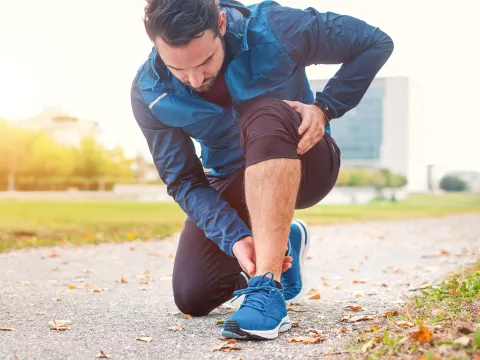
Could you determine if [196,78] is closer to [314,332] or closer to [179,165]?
[179,165]

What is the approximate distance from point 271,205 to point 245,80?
630 mm

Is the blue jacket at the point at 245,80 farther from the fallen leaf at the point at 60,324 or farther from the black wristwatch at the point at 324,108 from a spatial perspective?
the fallen leaf at the point at 60,324

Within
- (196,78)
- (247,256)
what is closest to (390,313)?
(247,256)

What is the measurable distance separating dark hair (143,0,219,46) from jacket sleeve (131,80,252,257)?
0.49 meters

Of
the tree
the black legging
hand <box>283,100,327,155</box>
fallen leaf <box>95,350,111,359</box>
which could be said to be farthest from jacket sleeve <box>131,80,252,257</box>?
the tree

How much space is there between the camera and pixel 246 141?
2.20m

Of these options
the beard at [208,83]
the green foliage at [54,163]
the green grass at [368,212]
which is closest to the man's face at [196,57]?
the beard at [208,83]

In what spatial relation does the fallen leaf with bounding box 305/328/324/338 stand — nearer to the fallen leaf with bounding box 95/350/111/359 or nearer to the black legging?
the black legging

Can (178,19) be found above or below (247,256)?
above

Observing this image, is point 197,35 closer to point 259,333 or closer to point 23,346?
point 259,333

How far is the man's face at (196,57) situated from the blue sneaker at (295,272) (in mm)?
994

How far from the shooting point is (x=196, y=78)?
2.27 m

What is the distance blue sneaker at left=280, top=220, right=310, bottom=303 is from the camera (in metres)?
2.91

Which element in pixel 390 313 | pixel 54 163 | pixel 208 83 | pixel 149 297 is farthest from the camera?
pixel 54 163
